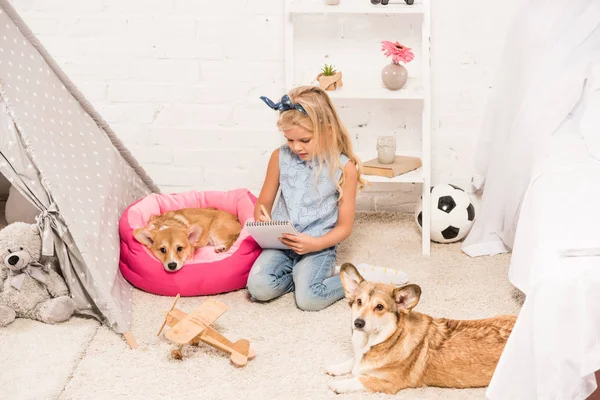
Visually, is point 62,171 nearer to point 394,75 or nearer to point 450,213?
point 394,75

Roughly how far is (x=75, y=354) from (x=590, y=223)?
141 cm

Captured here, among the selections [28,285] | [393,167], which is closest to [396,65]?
[393,167]

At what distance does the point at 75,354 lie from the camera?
215cm

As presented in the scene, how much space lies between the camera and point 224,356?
2145mm

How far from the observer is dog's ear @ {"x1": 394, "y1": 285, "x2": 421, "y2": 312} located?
6.22ft

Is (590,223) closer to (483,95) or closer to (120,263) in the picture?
(483,95)

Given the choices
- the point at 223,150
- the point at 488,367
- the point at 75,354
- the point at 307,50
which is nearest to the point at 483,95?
Result: the point at 307,50

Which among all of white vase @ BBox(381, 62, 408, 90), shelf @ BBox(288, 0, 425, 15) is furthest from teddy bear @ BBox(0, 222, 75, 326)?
white vase @ BBox(381, 62, 408, 90)

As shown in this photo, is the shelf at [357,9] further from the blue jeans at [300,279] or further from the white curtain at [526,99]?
the blue jeans at [300,279]

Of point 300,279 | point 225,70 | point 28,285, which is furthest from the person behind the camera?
point 225,70

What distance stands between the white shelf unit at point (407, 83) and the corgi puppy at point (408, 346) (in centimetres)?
83

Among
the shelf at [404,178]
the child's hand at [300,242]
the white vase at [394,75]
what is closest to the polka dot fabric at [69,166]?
the child's hand at [300,242]

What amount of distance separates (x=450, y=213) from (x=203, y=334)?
1128 mm

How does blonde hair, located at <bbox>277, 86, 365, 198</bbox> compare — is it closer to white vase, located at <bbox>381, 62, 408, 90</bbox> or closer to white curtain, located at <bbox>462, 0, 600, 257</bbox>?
white vase, located at <bbox>381, 62, 408, 90</bbox>
